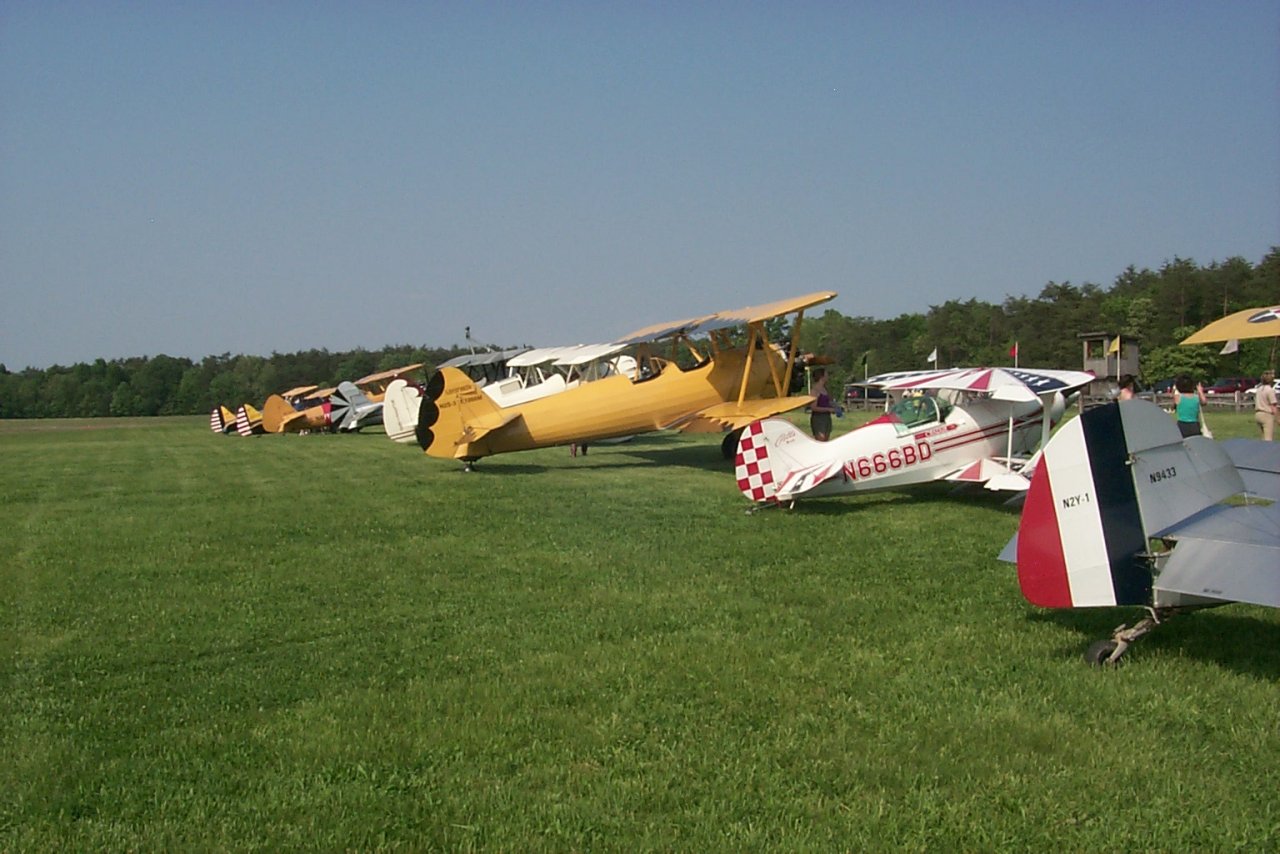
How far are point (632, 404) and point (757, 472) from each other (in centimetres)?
522

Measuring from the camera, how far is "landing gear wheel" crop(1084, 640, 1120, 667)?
451 cm

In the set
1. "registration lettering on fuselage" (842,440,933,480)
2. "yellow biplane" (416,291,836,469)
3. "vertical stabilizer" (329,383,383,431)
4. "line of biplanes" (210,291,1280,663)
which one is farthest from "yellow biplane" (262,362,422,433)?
"registration lettering on fuselage" (842,440,933,480)

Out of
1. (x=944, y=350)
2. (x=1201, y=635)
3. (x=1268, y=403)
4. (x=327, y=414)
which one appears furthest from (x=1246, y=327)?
(x=944, y=350)

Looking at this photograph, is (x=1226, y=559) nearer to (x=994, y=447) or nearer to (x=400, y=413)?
(x=994, y=447)

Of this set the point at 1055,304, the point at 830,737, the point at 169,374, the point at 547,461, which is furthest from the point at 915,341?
the point at 830,737

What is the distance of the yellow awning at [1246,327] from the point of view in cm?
855

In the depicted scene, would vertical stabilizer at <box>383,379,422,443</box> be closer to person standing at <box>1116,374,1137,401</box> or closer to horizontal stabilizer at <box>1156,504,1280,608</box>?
person standing at <box>1116,374,1137,401</box>

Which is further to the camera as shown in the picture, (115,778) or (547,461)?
(547,461)

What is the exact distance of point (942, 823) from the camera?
311cm

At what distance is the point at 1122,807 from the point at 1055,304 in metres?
62.0

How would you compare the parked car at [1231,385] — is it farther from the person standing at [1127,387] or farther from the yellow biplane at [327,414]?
the person standing at [1127,387]

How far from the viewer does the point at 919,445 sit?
954 cm

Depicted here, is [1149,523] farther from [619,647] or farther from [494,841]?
[494,841]

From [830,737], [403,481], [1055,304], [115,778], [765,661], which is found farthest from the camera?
[1055,304]
